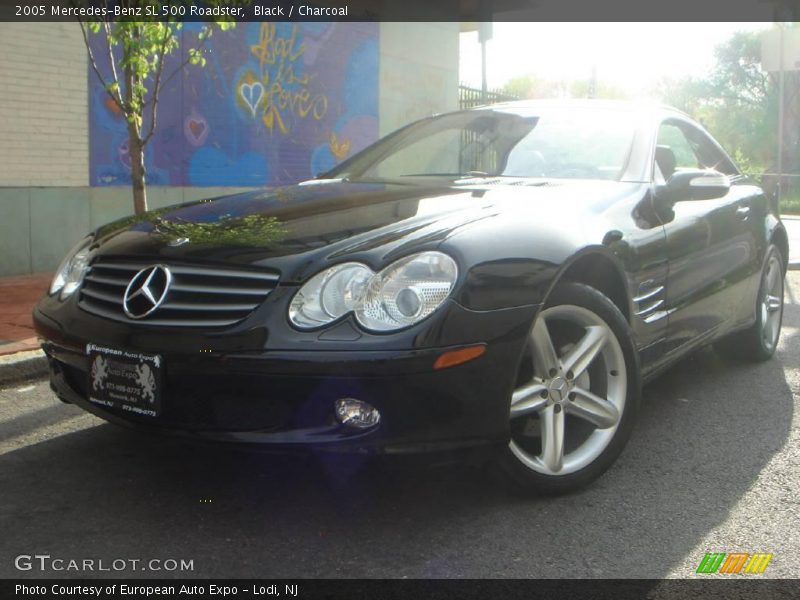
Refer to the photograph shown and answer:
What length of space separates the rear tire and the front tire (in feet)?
6.70

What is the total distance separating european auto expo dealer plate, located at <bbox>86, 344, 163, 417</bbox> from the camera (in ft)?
9.07

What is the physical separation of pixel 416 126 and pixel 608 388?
2.04m

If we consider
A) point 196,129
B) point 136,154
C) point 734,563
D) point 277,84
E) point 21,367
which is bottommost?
point 734,563

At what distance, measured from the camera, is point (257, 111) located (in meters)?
10.8

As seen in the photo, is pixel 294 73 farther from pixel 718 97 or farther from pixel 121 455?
pixel 718 97

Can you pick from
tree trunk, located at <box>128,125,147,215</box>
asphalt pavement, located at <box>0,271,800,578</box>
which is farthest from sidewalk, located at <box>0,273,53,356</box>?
asphalt pavement, located at <box>0,271,800,578</box>

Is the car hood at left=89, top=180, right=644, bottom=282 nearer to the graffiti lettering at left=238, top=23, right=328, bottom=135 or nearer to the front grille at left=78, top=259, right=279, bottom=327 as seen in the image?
the front grille at left=78, top=259, right=279, bottom=327

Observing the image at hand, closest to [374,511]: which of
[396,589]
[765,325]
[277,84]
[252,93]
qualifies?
[396,589]

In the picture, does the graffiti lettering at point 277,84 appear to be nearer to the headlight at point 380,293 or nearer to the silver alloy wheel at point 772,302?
the silver alloy wheel at point 772,302

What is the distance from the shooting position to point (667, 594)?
245 centimetres

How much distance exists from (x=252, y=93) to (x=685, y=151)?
23.2ft

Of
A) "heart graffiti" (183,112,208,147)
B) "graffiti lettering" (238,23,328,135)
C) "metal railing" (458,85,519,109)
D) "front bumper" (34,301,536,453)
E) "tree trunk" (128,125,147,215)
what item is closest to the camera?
"front bumper" (34,301,536,453)

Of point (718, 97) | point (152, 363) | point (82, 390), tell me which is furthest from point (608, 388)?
point (718, 97)

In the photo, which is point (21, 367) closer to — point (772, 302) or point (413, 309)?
point (413, 309)
